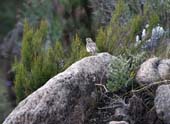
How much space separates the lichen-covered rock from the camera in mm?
3604

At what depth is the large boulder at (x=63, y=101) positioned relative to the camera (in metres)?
3.90

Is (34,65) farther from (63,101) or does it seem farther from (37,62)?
(63,101)

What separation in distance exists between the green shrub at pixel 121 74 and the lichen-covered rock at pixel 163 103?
391mm

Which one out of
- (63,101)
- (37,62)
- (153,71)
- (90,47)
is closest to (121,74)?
(153,71)

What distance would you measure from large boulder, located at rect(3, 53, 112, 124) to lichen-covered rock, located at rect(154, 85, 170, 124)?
0.58 meters

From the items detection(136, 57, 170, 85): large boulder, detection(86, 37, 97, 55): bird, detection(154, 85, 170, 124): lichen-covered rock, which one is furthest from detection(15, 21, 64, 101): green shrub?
detection(154, 85, 170, 124): lichen-covered rock

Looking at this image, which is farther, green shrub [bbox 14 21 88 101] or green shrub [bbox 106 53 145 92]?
green shrub [bbox 14 21 88 101]

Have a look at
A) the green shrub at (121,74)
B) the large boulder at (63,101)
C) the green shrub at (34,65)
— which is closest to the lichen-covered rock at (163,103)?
the green shrub at (121,74)

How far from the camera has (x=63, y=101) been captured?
12.8 feet

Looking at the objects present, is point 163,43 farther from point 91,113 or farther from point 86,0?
point 86,0

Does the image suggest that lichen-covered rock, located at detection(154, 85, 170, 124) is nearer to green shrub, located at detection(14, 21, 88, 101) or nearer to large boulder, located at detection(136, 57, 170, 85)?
large boulder, located at detection(136, 57, 170, 85)

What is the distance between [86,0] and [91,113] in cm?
317

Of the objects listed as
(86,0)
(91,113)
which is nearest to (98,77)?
(91,113)

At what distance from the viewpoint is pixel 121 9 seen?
4.87 metres
